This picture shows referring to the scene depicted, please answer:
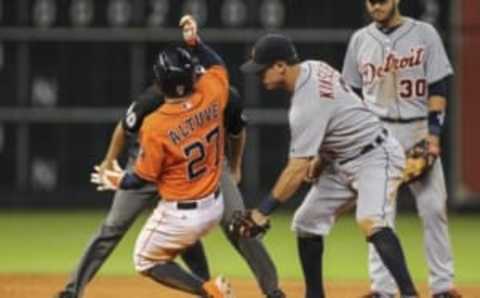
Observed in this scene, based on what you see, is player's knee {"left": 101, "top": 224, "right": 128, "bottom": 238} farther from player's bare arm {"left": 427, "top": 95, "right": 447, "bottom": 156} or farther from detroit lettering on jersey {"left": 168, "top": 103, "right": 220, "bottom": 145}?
player's bare arm {"left": 427, "top": 95, "right": 447, "bottom": 156}

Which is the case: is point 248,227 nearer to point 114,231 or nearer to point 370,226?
point 370,226

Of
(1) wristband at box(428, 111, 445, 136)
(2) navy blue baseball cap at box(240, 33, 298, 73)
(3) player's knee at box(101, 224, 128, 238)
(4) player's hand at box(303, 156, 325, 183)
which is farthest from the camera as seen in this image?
(1) wristband at box(428, 111, 445, 136)

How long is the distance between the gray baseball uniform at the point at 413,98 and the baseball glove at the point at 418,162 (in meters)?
0.13

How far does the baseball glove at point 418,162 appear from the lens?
24.2ft

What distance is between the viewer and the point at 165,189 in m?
6.72

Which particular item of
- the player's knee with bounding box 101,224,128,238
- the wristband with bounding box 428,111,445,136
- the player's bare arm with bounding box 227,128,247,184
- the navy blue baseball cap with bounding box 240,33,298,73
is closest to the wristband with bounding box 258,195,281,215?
the navy blue baseball cap with bounding box 240,33,298,73

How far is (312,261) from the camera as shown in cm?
724

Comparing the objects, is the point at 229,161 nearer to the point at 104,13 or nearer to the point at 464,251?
the point at 464,251

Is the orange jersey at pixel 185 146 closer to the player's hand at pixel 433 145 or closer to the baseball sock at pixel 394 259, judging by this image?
the baseball sock at pixel 394 259

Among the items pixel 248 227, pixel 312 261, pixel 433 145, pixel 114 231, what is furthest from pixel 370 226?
pixel 114 231

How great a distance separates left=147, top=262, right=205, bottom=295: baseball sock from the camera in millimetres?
6668

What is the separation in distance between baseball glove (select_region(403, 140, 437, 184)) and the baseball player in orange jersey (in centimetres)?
114

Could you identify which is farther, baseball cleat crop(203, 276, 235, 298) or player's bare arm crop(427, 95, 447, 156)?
player's bare arm crop(427, 95, 447, 156)

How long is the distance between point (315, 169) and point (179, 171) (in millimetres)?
846
